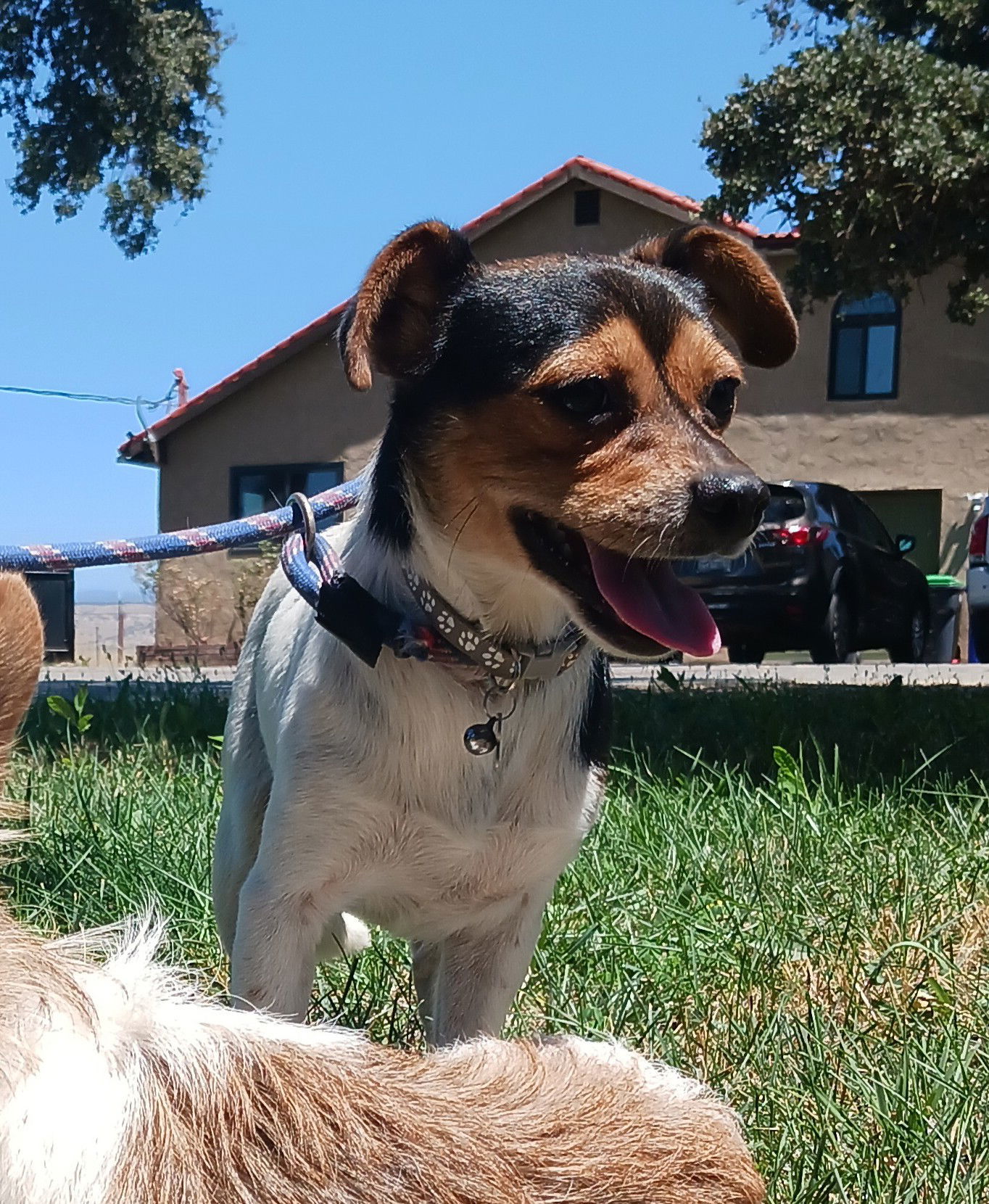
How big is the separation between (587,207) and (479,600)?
781 inches

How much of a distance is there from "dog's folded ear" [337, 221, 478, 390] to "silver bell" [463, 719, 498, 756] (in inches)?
29.4

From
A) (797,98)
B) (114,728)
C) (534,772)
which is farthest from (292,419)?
(534,772)

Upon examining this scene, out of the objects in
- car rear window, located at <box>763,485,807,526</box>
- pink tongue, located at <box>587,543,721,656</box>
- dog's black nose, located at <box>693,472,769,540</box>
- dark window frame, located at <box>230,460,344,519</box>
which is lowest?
pink tongue, located at <box>587,543,721,656</box>

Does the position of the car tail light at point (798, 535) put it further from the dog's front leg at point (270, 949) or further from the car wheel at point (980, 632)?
the dog's front leg at point (270, 949)

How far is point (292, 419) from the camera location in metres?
22.4

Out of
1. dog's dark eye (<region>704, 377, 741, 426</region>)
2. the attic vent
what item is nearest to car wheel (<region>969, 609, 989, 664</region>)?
the attic vent

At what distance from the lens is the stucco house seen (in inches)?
782

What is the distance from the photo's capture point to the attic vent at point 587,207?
21062 millimetres

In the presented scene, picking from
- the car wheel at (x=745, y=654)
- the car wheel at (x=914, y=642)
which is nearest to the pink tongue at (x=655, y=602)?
the car wheel at (x=745, y=654)

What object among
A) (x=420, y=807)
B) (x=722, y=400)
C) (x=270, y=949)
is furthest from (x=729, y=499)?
(x=270, y=949)

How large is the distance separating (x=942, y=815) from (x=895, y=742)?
1440 mm

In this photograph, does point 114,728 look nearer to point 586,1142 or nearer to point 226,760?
point 226,760

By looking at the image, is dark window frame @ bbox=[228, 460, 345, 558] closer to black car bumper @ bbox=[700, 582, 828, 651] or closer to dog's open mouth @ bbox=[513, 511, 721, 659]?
black car bumper @ bbox=[700, 582, 828, 651]

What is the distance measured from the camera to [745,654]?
1533cm
